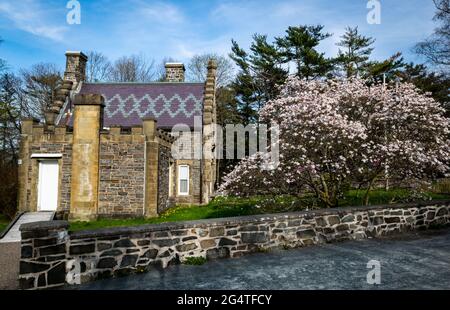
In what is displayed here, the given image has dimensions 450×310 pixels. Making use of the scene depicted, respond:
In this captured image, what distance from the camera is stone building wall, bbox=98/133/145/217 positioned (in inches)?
623

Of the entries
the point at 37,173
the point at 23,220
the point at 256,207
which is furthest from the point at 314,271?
the point at 37,173

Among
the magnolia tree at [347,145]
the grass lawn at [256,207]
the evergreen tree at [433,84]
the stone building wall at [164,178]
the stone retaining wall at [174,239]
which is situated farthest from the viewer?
the evergreen tree at [433,84]

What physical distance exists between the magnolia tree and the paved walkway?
361cm

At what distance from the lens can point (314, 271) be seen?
6.26m

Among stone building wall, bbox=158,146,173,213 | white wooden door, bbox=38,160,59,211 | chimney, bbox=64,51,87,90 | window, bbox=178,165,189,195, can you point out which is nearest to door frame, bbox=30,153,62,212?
white wooden door, bbox=38,160,59,211

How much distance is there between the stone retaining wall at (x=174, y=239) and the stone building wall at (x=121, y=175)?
9.24 m

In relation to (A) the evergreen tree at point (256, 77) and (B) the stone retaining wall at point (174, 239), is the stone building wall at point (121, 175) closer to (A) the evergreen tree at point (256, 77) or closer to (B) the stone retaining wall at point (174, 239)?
(B) the stone retaining wall at point (174, 239)

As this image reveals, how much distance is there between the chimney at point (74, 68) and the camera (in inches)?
933

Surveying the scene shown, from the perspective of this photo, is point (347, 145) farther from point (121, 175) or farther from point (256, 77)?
point (256, 77)

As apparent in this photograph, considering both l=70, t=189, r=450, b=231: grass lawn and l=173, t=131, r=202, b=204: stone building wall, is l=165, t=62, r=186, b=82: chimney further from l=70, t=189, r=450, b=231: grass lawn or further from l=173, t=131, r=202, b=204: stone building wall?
l=70, t=189, r=450, b=231: grass lawn

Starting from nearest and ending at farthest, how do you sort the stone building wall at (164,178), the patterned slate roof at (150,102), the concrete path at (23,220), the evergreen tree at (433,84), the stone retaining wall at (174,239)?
the stone retaining wall at (174,239) < the concrete path at (23,220) < the stone building wall at (164,178) < the patterned slate roof at (150,102) < the evergreen tree at (433,84)

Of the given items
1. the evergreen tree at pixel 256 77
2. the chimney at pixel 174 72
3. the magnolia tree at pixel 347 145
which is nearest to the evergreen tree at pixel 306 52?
the evergreen tree at pixel 256 77

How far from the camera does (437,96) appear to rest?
33562 mm
